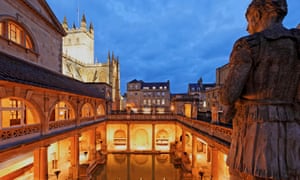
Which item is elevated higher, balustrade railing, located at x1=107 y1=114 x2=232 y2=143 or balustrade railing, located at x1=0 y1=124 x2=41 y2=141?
balustrade railing, located at x1=0 y1=124 x2=41 y2=141

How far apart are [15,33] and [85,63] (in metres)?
29.5

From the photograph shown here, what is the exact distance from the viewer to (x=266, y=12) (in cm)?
206

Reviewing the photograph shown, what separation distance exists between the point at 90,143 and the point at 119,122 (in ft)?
19.4

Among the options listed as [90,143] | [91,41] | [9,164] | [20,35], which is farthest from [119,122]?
[91,41]

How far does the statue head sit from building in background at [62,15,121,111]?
107 feet

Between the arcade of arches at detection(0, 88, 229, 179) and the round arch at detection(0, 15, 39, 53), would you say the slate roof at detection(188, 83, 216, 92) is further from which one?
the round arch at detection(0, 15, 39, 53)

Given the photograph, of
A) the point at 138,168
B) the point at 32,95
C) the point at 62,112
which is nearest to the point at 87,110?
the point at 62,112

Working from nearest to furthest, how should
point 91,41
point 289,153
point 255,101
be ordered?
point 289,153 < point 255,101 < point 91,41

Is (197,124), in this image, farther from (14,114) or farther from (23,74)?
(14,114)

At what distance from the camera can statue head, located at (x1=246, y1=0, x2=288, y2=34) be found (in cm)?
201

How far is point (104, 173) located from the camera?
16.8 m

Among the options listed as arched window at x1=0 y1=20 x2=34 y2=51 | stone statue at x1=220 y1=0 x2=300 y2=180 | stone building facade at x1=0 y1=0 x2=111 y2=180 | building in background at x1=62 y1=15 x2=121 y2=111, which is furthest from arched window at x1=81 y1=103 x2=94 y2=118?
stone statue at x1=220 y1=0 x2=300 y2=180

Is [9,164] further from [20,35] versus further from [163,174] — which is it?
[163,174]

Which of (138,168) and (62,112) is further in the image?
(138,168)
